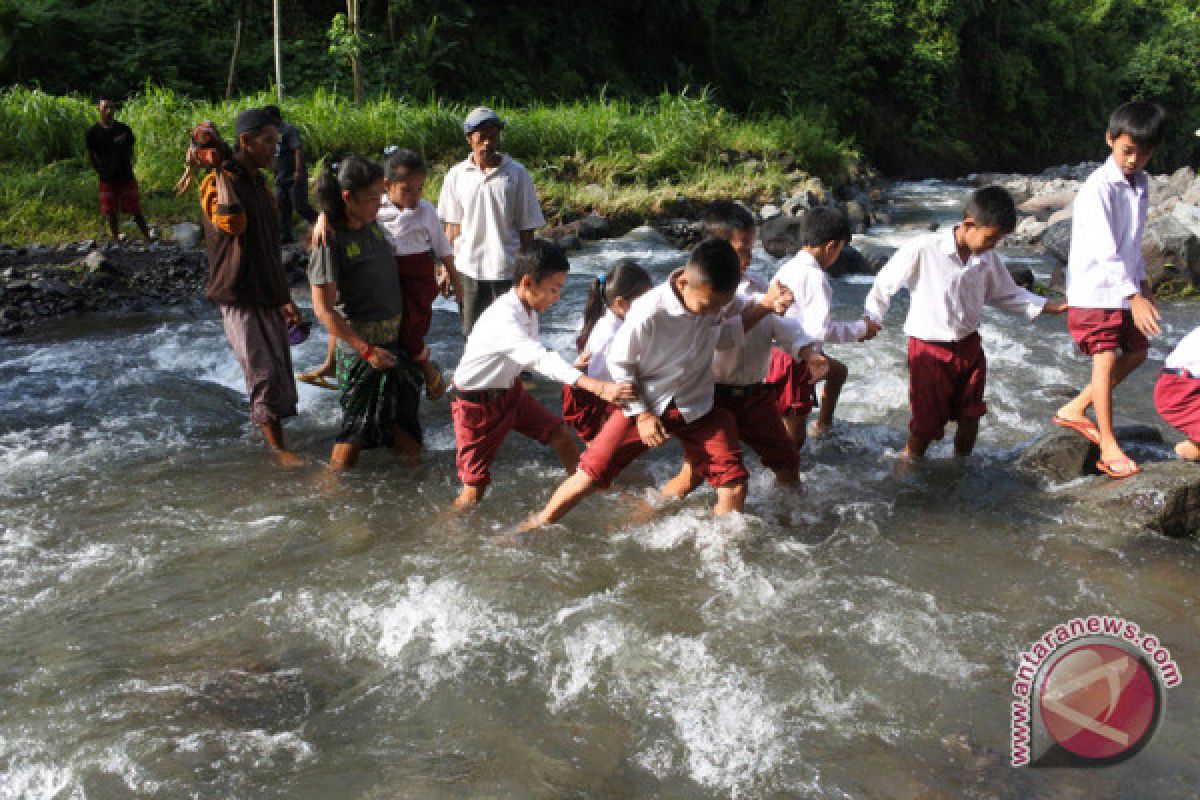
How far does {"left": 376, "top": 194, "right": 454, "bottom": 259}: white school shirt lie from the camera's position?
514 cm

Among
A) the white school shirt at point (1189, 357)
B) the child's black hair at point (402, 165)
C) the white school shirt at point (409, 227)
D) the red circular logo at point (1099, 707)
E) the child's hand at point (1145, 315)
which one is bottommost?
the red circular logo at point (1099, 707)

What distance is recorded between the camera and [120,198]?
10445 millimetres

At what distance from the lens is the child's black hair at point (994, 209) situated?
4457mm

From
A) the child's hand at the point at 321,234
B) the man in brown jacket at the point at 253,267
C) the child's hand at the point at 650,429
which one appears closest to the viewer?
the child's hand at the point at 650,429

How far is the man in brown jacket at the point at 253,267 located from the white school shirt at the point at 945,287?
3149 millimetres

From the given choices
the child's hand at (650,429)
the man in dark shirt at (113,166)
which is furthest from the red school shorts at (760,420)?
the man in dark shirt at (113,166)

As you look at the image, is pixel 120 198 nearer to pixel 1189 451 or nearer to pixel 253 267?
pixel 253 267

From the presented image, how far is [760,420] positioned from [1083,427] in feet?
6.71

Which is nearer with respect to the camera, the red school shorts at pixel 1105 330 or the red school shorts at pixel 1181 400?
the red school shorts at pixel 1181 400

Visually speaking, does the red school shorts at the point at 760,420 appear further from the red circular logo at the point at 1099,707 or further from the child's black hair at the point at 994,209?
the red circular logo at the point at 1099,707

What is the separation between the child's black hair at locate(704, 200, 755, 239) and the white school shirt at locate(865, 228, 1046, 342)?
2.66ft

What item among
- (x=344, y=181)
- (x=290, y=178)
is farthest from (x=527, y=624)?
(x=290, y=178)

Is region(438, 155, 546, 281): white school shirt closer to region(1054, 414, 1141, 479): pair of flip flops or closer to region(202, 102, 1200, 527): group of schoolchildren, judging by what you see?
region(202, 102, 1200, 527): group of schoolchildren

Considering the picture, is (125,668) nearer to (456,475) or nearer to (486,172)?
(456,475)
